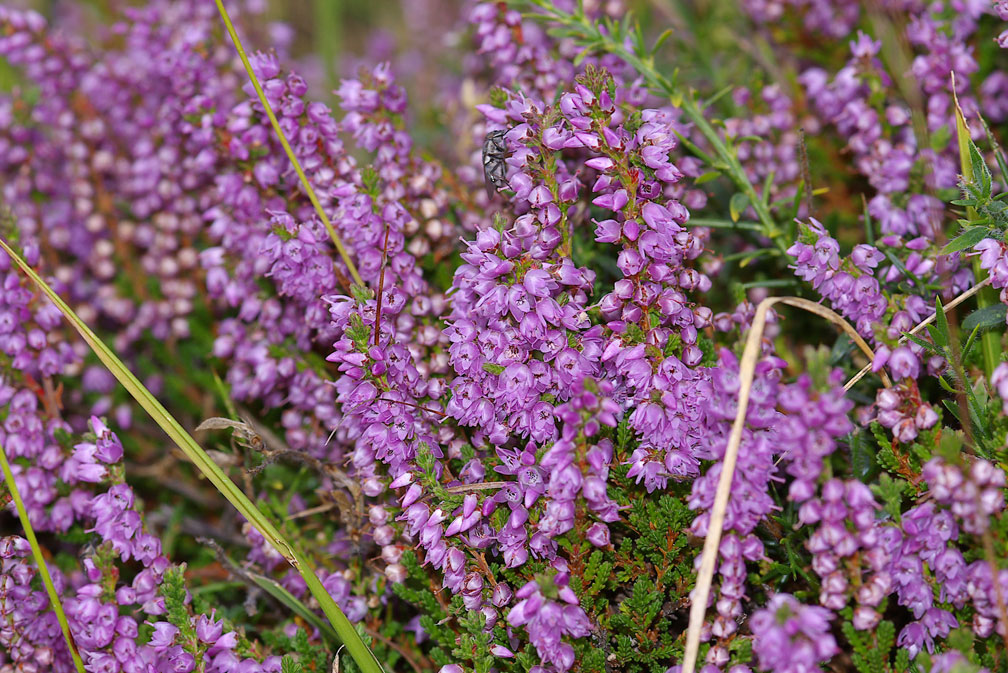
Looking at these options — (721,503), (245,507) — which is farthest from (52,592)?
(721,503)

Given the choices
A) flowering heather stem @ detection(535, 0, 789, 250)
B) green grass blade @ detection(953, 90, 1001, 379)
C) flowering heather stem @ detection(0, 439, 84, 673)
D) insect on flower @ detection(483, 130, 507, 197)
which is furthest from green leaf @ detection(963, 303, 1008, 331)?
flowering heather stem @ detection(0, 439, 84, 673)

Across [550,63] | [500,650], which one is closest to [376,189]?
[550,63]

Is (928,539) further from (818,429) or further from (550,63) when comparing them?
(550,63)

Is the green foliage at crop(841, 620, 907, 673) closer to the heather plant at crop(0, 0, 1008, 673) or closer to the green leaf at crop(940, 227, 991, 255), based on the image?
the heather plant at crop(0, 0, 1008, 673)

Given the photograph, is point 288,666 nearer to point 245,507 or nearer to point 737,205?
point 245,507

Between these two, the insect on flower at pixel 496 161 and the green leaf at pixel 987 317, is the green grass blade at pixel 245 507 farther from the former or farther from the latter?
the green leaf at pixel 987 317

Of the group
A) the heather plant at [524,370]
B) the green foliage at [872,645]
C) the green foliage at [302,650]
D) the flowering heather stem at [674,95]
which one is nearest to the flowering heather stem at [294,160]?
the heather plant at [524,370]
